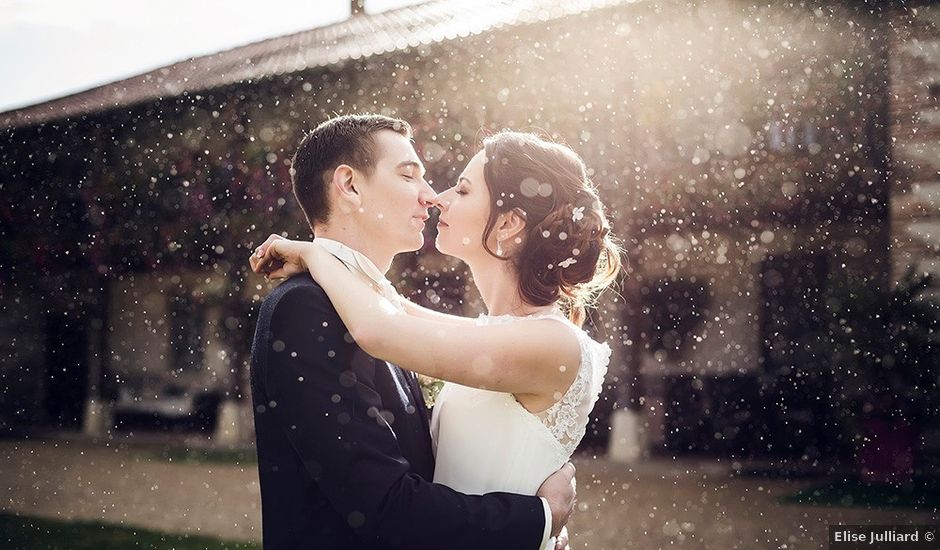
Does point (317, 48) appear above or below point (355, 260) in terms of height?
below

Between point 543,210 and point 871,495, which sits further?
point 871,495

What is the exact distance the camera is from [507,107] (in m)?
12.2

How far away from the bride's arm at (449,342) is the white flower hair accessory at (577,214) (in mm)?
510

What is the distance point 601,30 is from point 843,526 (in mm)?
6795

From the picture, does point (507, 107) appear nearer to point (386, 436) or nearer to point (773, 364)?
point (773, 364)

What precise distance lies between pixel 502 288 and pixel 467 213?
274 mm

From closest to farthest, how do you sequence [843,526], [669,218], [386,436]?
[386,436]
[843,526]
[669,218]

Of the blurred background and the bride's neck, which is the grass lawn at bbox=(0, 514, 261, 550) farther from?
the bride's neck

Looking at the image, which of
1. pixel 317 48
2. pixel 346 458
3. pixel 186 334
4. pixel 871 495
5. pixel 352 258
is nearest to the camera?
pixel 346 458

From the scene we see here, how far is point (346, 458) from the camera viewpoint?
7.05 feet

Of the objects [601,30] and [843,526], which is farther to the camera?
[601,30]

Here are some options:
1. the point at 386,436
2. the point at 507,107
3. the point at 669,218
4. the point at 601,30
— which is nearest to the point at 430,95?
the point at 507,107

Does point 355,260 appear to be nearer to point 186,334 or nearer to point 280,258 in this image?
point 280,258

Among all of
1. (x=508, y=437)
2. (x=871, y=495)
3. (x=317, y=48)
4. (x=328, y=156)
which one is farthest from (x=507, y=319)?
(x=317, y=48)
